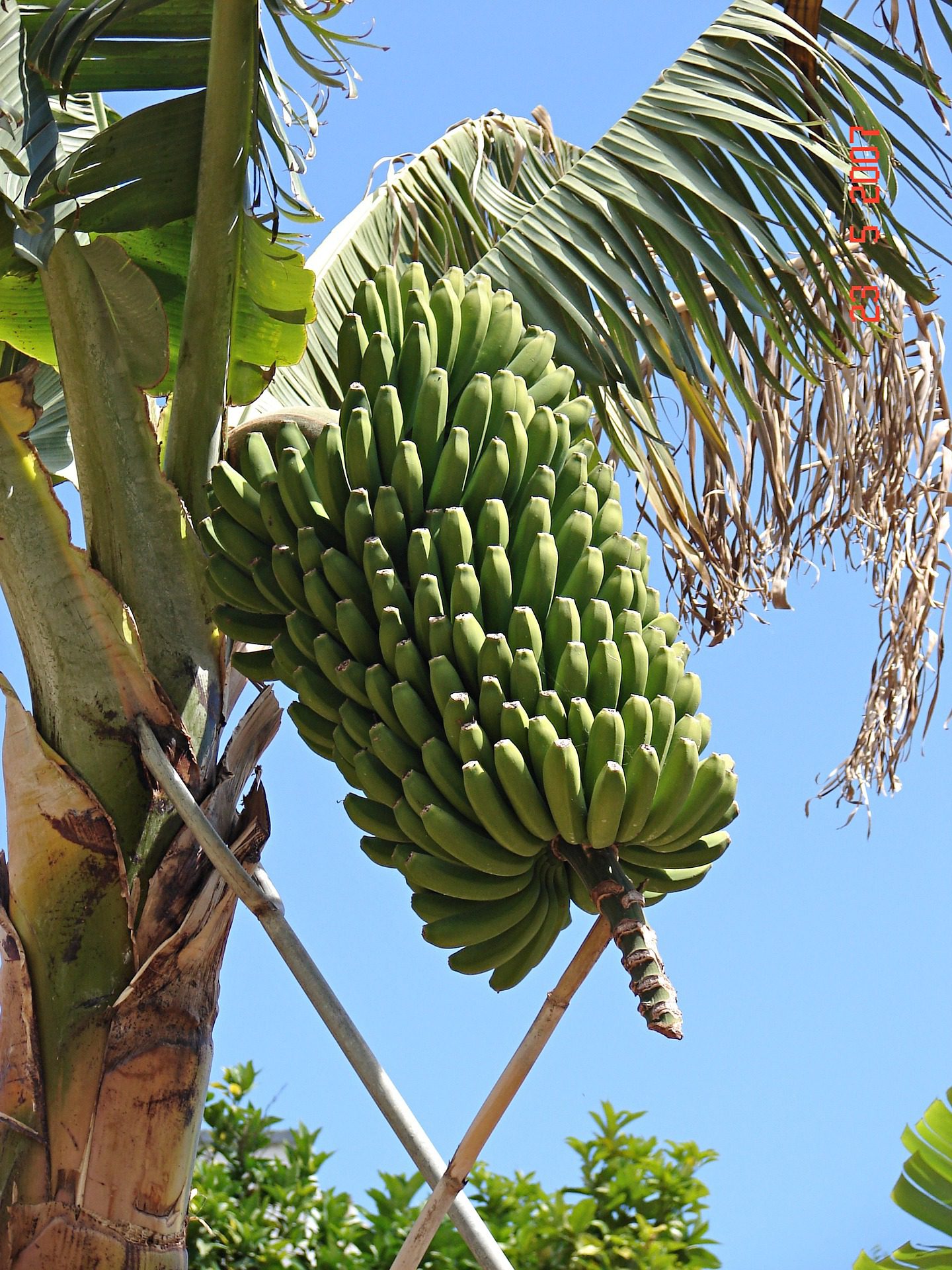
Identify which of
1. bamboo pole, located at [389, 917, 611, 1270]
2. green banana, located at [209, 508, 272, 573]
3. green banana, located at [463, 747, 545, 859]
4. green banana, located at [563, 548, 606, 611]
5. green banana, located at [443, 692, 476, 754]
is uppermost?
green banana, located at [209, 508, 272, 573]

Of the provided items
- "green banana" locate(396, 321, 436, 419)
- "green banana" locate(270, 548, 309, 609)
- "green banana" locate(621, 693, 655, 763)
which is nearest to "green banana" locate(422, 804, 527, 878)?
"green banana" locate(621, 693, 655, 763)

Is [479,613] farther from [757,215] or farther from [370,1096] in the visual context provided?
[757,215]

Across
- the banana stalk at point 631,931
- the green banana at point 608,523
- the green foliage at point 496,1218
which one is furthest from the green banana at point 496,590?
the green foliage at point 496,1218

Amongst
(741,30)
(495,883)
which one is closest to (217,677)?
(495,883)

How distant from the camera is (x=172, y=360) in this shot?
274cm

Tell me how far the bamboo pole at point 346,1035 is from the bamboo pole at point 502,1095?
23 mm

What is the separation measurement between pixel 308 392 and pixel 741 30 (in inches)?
48.0

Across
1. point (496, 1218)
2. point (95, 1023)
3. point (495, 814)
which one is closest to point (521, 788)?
point (495, 814)

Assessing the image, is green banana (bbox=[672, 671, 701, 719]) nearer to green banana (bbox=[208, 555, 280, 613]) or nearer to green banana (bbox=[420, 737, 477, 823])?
green banana (bbox=[420, 737, 477, 823])

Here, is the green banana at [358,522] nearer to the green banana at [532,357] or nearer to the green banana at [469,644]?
the green banana at [469,644]

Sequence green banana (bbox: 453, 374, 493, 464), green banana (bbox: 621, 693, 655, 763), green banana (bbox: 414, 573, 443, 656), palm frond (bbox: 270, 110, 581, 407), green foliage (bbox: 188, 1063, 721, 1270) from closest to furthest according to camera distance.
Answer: green banana (bbox: 621, 693, 655, 763) < green banana (bbox: 414, 573, 443, 656) < green banana (bbox: 453, 374, 493, 464) < palm frond (bbox: 270, 110, 581, 407) < green foliage (bbox: 188, 1063, 721, 1270)

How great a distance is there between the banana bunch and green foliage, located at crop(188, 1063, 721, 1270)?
245 centimetres

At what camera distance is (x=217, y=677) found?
2287 mm

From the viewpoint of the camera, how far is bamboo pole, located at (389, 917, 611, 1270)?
5.10 feet
